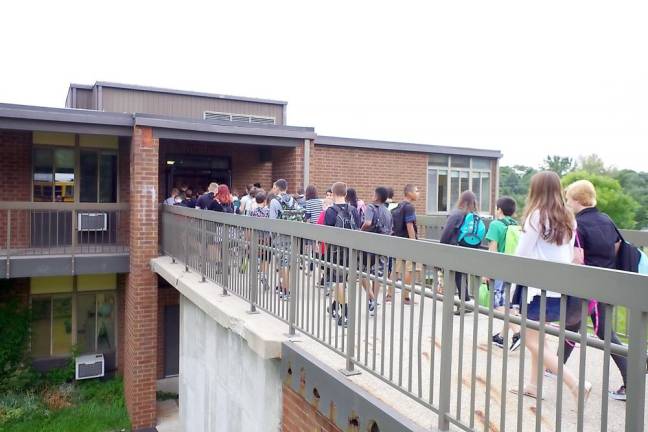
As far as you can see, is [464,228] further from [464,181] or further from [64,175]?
[464,181]

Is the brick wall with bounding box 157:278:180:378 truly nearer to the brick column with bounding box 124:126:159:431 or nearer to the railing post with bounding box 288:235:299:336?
the brick column with bounding box 124:126:159:431

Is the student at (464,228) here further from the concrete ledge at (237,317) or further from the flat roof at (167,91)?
the flat roof at (167,91)

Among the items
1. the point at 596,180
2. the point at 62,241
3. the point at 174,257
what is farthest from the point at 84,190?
the point at 596,180

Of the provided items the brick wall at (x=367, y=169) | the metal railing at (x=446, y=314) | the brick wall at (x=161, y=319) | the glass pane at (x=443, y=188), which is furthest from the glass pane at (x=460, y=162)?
the metal railing at (x=446, y=314)

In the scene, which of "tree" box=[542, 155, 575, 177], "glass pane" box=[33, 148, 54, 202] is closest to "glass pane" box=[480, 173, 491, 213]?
"glass pane" box=[33, 148, 54, 202]

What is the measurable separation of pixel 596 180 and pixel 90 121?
37925 mm

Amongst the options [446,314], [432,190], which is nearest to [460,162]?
[432,190]

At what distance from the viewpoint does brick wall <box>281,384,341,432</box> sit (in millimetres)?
4094

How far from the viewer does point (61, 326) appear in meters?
13.4

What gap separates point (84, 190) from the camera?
13.3 meters

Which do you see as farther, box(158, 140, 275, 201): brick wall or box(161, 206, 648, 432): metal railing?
box(158, 140, 275, 201): brick wall

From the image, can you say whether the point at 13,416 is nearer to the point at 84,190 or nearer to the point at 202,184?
the point at 84,190

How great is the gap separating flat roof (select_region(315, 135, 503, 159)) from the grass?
8.29m

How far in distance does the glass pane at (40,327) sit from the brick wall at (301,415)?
10.6m
